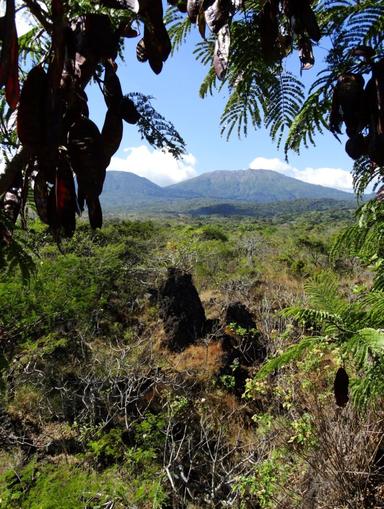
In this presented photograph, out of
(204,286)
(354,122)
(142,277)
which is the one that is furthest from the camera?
(204,286)

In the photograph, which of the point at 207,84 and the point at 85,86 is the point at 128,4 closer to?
the point at 85,86

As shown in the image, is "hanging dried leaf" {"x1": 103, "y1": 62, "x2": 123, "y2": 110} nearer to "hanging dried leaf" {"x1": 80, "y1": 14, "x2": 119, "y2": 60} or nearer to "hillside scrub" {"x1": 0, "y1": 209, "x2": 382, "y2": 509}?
"hanging dried leaf" {"x1": 80, "y1": 14, "x2": 119, "y2": 60}

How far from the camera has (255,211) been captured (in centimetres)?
15088

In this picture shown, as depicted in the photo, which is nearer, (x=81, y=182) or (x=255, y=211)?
(x=81, y=182)

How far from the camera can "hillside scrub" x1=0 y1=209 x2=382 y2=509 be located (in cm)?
345

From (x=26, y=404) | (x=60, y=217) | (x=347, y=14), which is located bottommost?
(x=26, y=404)

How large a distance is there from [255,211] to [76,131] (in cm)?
15319

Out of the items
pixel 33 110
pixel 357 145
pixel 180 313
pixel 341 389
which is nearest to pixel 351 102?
pixel 357 145

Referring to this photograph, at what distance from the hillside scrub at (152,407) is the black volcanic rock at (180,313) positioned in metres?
0.19

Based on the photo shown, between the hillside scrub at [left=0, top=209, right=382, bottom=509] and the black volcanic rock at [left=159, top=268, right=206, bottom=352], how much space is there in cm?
19

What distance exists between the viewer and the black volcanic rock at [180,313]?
7781 millimetres

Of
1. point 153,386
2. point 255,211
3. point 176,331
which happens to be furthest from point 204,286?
point 255,211

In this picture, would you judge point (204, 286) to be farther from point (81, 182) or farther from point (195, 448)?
point (81, 182)

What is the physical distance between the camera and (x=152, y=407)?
6062mm
